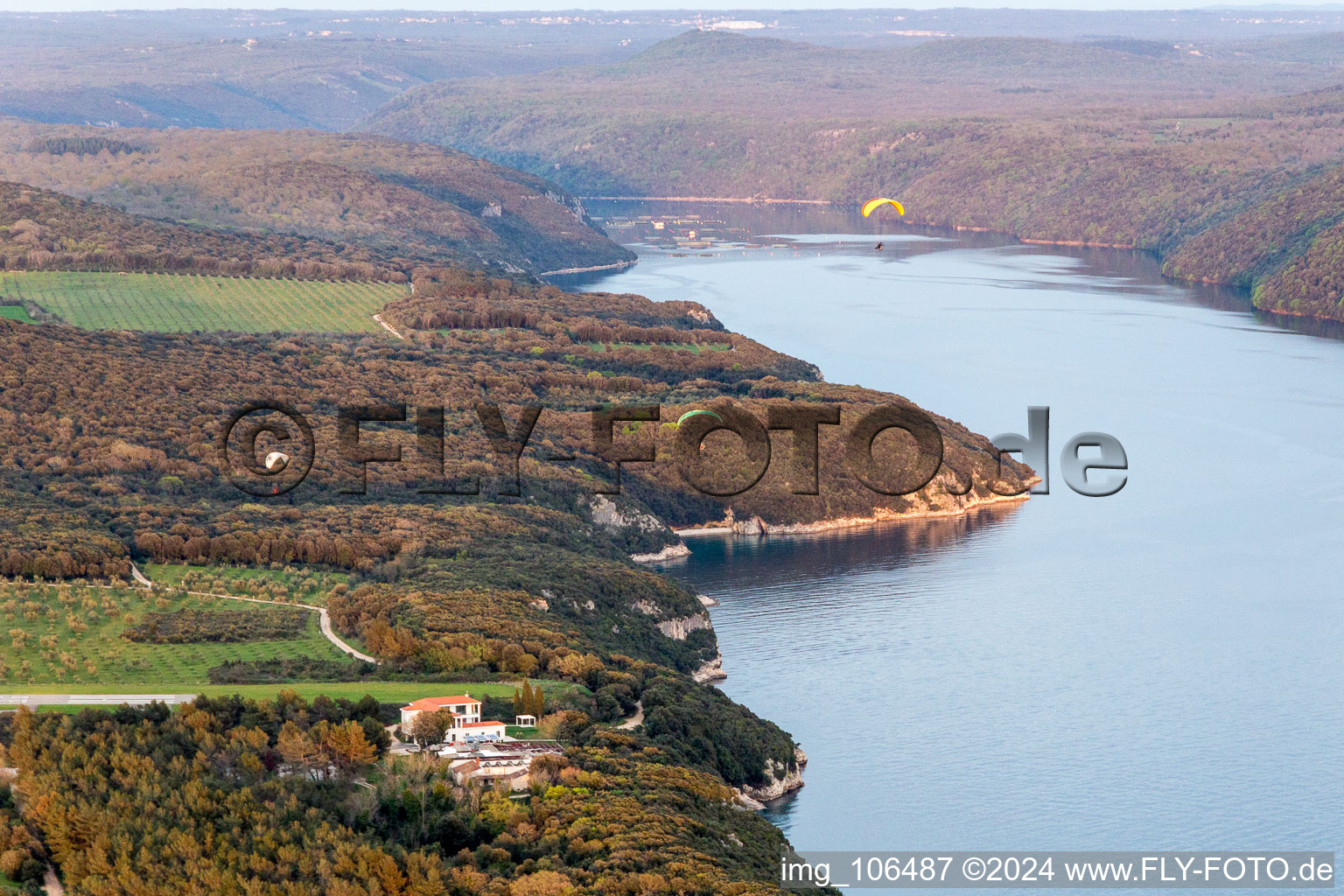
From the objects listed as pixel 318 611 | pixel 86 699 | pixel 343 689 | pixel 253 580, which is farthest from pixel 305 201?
pixel 86 699

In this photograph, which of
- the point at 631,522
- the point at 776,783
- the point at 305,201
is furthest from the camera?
the point at 305,201

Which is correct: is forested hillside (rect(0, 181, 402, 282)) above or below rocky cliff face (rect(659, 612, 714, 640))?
above

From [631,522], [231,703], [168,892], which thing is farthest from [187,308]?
[168,892]

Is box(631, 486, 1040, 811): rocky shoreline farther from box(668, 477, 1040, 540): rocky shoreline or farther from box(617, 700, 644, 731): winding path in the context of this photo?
box(617, 700, 644, 731): winding path

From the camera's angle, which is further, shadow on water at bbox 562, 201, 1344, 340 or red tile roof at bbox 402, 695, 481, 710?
shadow on water at bbox 562, 201, 1344, 340

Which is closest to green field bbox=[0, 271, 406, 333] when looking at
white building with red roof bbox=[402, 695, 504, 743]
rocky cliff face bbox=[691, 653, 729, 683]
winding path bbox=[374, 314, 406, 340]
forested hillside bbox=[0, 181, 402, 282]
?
winding path bbox=[374, 314, 406, 340]

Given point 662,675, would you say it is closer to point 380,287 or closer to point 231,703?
point 231,703

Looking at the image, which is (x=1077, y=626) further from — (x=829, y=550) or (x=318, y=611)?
(x=318, y=611)
